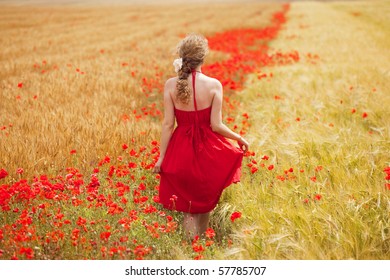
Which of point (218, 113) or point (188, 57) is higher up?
point (188, 57)

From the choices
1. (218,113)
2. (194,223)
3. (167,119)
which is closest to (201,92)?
(218,113)

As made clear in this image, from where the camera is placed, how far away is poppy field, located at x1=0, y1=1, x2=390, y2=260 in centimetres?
287

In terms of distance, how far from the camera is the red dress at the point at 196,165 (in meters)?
3.45

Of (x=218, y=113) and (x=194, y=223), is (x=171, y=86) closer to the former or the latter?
(x=218, y=113)

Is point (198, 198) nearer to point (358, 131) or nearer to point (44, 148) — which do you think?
point (44, 148)

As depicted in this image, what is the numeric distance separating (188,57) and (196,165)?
2.99 ft

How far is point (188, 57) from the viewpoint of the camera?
3.24 metres

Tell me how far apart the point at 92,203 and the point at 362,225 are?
84.1 inches

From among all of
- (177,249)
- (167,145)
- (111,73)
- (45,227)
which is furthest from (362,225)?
(111,73)

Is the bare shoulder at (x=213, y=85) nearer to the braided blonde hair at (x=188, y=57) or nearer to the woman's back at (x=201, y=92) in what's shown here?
the woman's back at (x=201, y=92)

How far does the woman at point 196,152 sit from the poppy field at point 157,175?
20 cm
